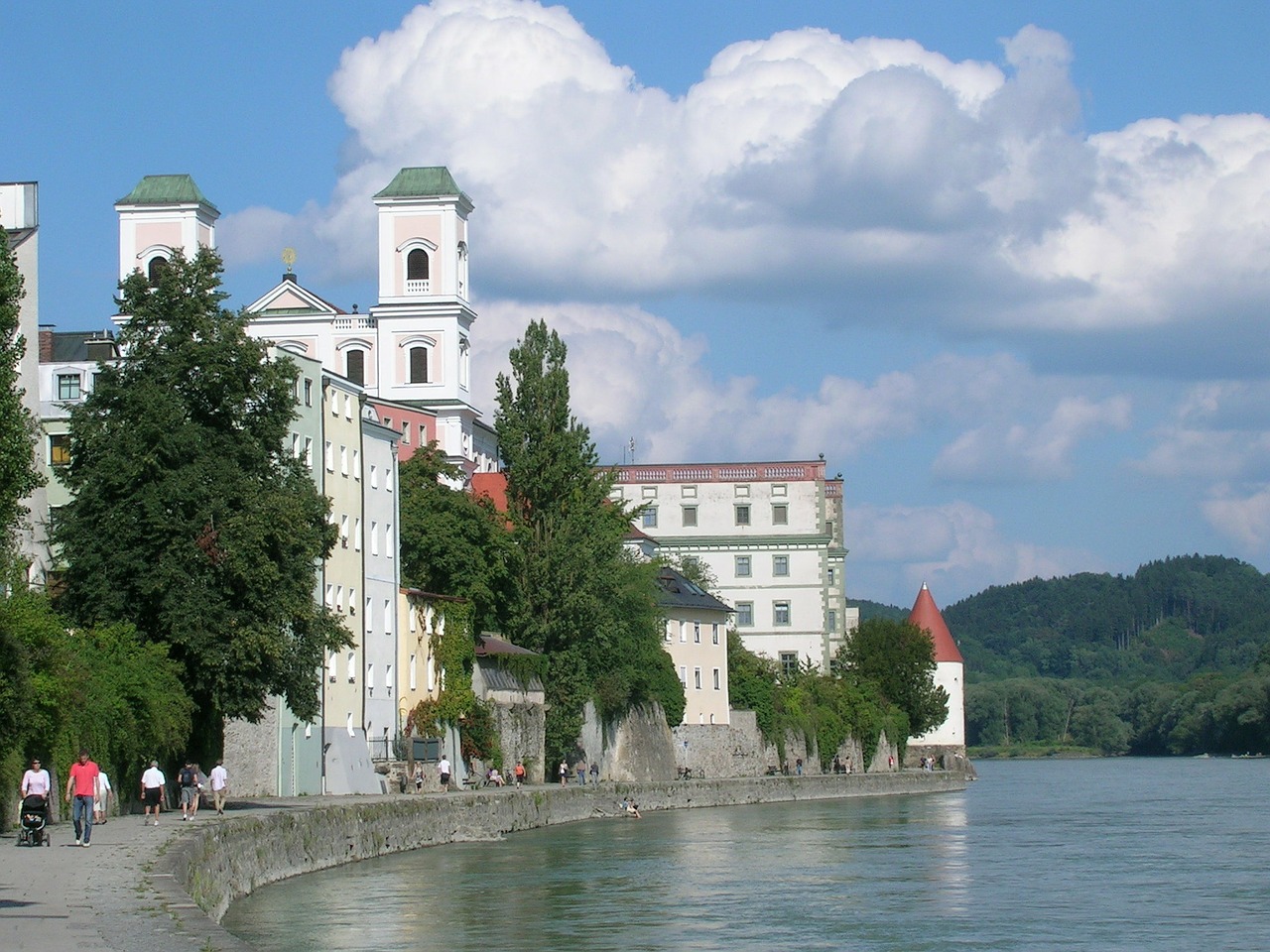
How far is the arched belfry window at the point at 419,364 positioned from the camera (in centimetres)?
10294

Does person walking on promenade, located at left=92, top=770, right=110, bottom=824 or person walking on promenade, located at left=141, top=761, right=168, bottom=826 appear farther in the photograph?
person walking on promenade, located at left=141, top=761, right=168, bottom=826

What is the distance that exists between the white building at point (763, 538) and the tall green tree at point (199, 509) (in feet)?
248

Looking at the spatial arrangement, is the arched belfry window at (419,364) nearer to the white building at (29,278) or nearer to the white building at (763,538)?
the white building at (763,538)

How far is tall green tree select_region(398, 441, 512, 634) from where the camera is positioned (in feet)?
231

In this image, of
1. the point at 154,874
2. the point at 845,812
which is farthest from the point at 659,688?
the point at 154,874

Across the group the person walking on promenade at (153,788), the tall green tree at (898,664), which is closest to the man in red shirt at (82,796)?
the person walking on promenade at (153,788)

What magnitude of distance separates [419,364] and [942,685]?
38674 millimetres

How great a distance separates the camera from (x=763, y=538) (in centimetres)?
12256

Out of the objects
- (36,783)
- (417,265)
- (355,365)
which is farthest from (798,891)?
(417,265)

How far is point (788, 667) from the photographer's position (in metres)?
119

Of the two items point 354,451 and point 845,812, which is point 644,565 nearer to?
point 845,812

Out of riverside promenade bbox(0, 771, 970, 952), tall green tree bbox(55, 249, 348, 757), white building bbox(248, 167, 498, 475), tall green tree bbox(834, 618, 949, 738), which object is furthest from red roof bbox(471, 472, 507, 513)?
tall green tree bbox(55, 249, 348, 757)

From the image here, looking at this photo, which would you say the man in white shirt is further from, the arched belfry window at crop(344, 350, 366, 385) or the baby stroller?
the arched belfry window at crop(344, 350, 366, 385)

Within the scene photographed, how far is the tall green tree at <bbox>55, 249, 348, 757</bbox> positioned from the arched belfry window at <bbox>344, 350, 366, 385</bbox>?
58081 mm
